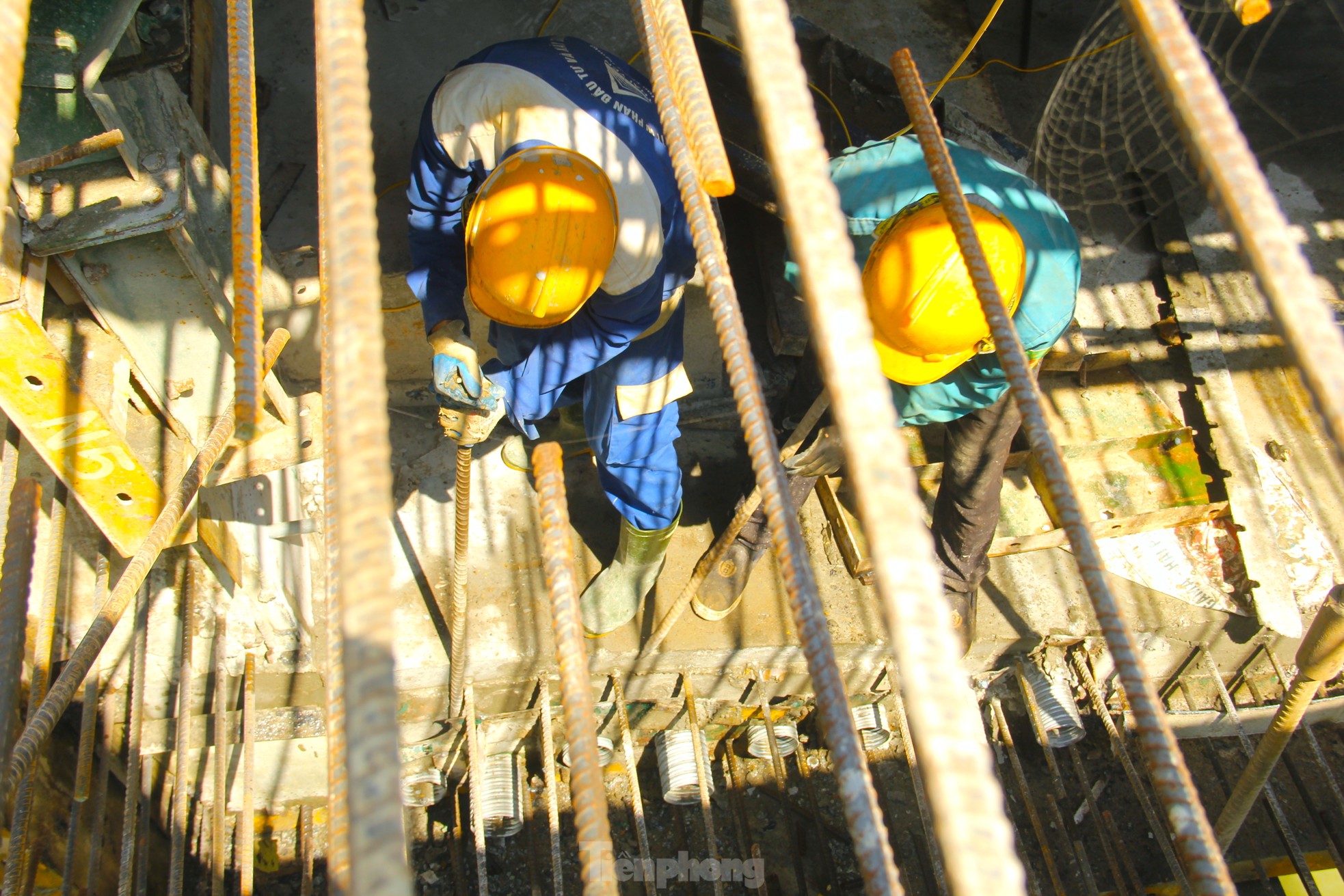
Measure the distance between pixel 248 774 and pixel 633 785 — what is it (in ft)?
5.19

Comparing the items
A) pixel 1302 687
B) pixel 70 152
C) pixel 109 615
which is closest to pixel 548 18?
pixel 70 152

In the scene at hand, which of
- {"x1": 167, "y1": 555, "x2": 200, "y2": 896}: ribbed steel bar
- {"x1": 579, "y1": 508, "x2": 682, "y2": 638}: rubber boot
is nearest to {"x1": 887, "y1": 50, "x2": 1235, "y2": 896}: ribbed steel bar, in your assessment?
{"x1": 579, "y1": 508, "x2": 682, "y2": 638}: rubber boot

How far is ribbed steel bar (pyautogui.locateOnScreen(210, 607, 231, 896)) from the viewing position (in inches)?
131

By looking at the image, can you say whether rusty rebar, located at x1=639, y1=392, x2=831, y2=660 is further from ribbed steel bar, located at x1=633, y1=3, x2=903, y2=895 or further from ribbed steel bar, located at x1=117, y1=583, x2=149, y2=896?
ribbed steel bar, located at x1=117, y1=583, x2=149, y2=896

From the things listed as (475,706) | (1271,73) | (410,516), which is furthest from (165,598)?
(1271,73)

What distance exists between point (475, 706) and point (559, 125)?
2.75 m

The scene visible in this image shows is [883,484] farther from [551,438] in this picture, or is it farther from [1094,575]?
[551,438]

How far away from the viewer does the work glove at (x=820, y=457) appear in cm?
337

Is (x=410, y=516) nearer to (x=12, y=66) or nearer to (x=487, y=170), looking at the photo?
(x=487, y=170)

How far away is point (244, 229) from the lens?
6.20ft

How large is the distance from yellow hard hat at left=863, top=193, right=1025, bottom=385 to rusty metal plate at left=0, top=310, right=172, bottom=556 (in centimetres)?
253

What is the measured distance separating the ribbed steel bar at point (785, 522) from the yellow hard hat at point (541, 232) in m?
0.46

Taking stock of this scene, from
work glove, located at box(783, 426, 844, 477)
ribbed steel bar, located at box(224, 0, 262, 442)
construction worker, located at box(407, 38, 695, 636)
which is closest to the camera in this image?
ribbed steel bar, located at box(224, 0, 262, 442)

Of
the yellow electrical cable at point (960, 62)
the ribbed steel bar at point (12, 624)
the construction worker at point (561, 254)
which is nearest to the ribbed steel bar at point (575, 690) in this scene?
the construction worker at point (561, 254)
